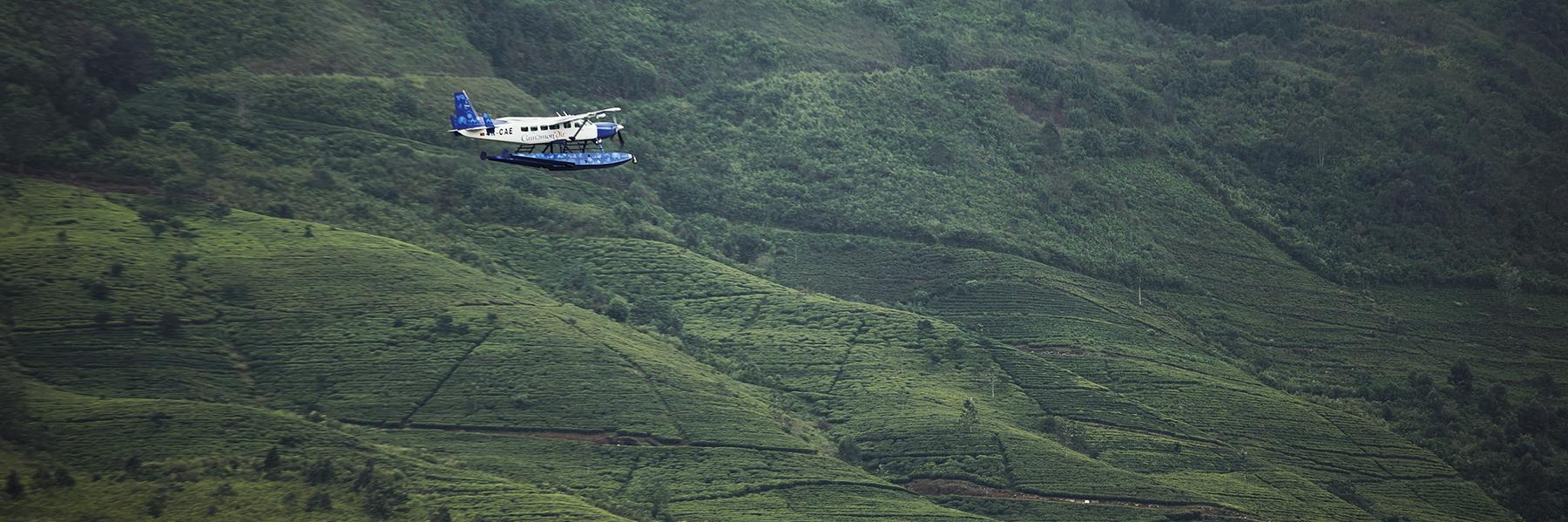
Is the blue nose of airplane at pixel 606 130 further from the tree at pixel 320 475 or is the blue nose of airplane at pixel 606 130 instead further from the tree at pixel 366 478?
the tree at pixel 320 475

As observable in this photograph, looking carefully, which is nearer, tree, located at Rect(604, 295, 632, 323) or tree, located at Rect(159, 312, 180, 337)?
tree, located at Rect(159, 312, 180, 337)

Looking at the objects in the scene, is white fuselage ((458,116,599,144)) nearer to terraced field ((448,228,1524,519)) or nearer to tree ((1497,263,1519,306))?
terraced field ((448,228,1524,519))

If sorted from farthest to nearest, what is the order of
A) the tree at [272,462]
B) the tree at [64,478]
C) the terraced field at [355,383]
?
the terraced field at [355,383]
the tree at [272,462]
the tree at [64,478]

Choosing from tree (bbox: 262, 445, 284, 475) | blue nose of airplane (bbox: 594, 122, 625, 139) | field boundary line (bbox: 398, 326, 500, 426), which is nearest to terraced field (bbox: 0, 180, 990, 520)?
field boundary line (bbox: 398, 326, 500, 426)

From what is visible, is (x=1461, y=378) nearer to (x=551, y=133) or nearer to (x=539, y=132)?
(x=551, y=133)

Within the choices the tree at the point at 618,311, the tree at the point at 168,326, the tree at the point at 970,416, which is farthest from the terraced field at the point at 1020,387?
the tree at the point at 168,326

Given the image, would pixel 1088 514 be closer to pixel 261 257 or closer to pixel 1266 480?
pixel 1266 480
